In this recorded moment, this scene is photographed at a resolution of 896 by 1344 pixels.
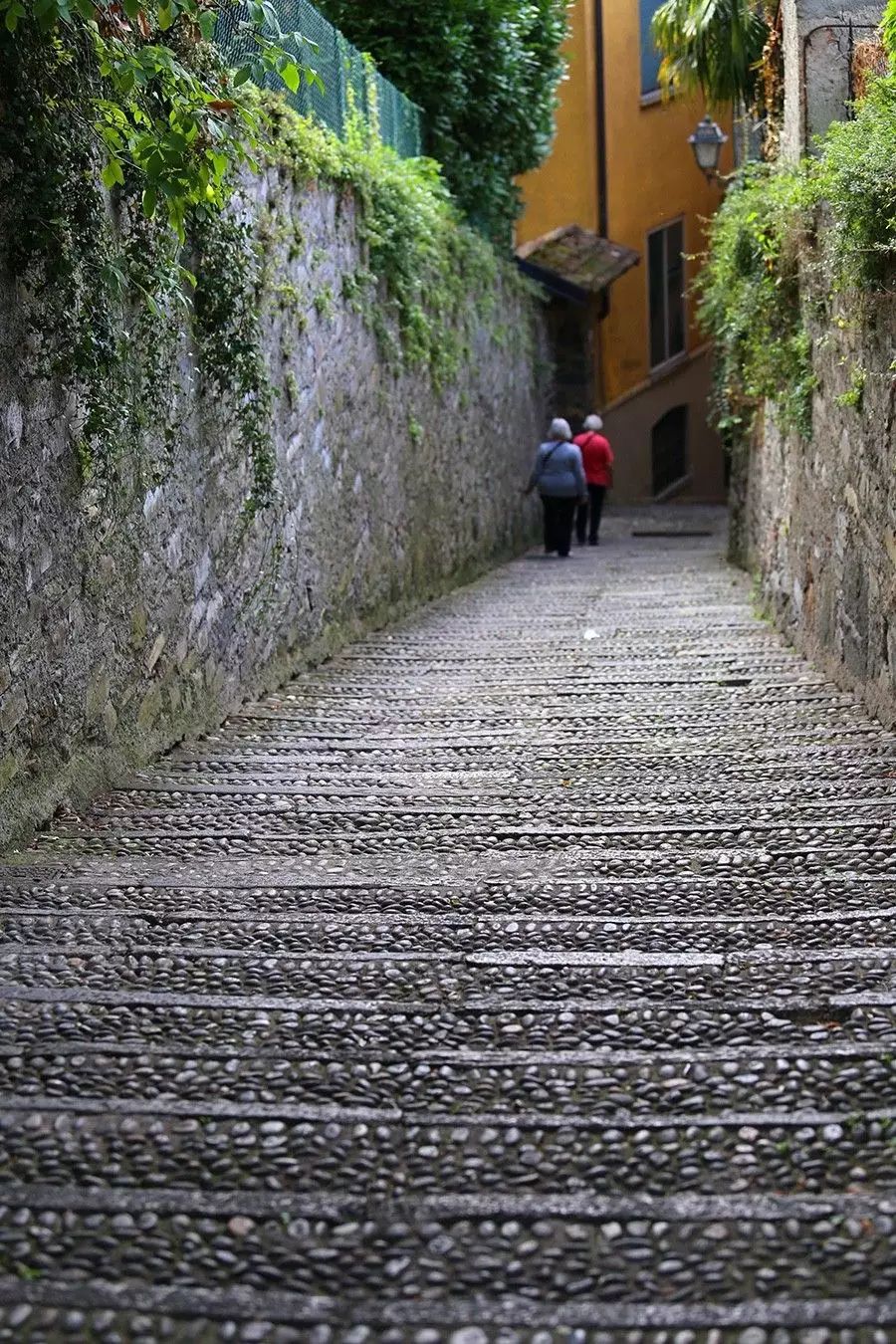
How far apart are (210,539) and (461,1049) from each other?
13.1 ft

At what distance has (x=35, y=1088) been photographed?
118 inches

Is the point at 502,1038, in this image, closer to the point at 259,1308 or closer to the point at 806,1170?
the point at 806,1170

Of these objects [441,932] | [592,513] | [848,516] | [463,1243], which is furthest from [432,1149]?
[592,513]

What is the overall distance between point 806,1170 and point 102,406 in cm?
362

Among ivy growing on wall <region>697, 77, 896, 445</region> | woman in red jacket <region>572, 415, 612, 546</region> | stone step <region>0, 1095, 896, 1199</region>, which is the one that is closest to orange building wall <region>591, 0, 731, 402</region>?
woman in red jacket <region>572, 415, 612, 546</region>

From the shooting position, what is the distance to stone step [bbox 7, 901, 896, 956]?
375 centimetres

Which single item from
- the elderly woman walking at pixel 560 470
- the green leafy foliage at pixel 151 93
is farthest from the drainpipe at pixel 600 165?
the green leafy foliage at pixel 151 93

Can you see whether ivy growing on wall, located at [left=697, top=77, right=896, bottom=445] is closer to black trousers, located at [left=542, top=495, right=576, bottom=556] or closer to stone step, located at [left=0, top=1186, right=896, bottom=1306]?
black trousers, located at [left=542, top=495, right=576, bottom=556]

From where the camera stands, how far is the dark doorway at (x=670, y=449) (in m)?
24.5

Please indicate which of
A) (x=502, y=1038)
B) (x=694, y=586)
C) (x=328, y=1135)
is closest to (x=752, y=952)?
(x=502, y=1038)

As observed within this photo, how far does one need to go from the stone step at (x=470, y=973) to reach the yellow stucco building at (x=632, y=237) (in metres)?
19.2

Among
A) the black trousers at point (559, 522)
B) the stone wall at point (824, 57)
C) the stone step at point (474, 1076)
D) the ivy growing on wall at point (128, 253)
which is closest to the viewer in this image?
the stone step at point (474, 1076)

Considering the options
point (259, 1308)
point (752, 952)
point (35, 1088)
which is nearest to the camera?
point (259, 1308)

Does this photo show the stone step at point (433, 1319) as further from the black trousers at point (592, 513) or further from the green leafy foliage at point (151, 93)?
the black trousers at point (592, 513)
